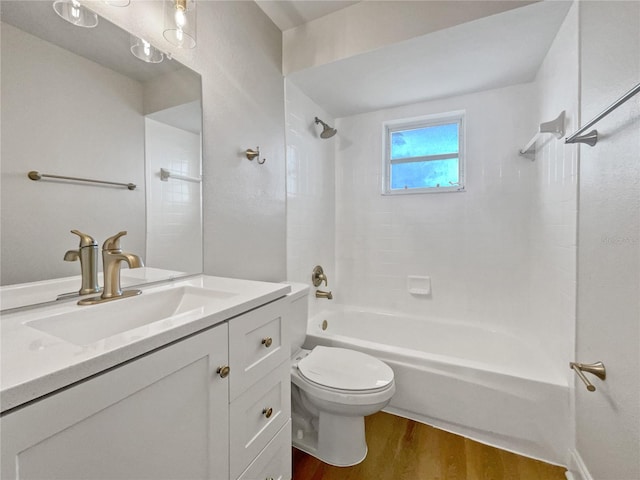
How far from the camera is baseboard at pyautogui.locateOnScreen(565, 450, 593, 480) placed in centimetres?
122

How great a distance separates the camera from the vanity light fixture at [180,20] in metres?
1.18

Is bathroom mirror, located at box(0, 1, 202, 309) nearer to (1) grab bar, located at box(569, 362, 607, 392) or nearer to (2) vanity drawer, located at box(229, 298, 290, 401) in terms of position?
(2) vanity drawer, located at box(229, 298, 290, 401)

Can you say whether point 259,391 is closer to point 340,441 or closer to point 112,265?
Answer: point 112,265

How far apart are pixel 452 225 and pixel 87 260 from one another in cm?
235

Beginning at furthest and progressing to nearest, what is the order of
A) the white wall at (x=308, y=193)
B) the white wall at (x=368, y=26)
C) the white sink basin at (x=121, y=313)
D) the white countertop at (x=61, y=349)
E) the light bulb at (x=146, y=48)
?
the white wall at (x=308, y=193)
the white wall at (x=368, y=26)
the light bulb at (x=146, y=48)
the white sink basin at (x=121, y=313)
the white countertop at (x=61, y=349)

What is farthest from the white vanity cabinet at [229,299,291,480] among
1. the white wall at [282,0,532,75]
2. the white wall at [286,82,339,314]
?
the white wall at [282,0,532,75]

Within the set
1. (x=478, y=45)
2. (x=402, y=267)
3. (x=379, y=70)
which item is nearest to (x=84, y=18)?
(x=379, y=70)

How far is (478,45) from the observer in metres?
1.66

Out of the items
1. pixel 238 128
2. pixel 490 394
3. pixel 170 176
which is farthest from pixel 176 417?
pixel 490 394

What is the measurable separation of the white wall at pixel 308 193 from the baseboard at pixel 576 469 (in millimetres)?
1656

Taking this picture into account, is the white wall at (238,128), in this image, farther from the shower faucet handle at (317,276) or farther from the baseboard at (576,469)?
the baseboard at (576,469)

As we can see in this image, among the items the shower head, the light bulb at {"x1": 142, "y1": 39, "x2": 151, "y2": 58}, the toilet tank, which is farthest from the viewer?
the shower head

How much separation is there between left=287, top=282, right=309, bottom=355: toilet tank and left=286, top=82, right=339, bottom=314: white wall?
0.38 metres

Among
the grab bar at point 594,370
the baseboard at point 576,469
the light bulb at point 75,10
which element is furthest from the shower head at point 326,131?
the baseboard at point 576,469
